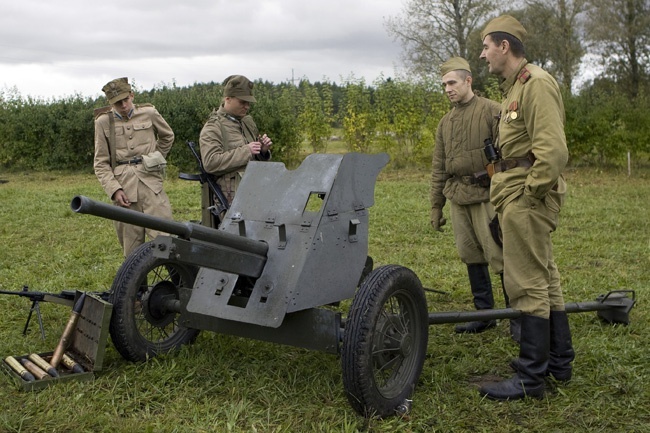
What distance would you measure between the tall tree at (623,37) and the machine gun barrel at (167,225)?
30408 mm

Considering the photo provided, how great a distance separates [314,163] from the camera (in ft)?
16.4

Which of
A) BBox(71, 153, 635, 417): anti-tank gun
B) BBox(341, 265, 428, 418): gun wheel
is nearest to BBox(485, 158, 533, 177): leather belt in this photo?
BBox(71, 153, 635, 417): anti-tank gun

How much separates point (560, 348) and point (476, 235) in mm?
1511

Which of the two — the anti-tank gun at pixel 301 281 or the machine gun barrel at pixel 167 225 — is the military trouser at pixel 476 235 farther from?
the machine gun barrel at pixel 167 225

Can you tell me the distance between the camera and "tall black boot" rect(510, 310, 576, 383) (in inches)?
190

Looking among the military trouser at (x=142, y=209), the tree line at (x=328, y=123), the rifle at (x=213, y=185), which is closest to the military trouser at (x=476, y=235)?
the rifle at (x=213, y=185)

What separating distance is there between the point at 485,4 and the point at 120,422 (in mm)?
36142

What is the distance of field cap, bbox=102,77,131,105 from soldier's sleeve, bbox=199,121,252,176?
0.79m

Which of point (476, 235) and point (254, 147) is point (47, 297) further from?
point (476, 235)

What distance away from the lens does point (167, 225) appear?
4.00 meters

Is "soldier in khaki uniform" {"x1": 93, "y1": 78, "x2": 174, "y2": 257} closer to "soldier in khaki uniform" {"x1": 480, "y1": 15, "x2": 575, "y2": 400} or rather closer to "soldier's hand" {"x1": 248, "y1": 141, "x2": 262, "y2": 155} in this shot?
"soldier's hand" {"x1": 248, "y1": 141, "x2": 262, "y2": 155}

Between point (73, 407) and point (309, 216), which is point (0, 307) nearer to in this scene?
point (73, 407)

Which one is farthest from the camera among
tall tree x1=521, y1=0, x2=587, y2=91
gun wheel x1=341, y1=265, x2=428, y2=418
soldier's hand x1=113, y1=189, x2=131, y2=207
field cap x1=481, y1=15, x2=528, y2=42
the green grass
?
tall tree x1=521, y1=0, x2=587, y2=91

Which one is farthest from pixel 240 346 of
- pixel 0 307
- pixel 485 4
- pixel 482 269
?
pixel 485 4
